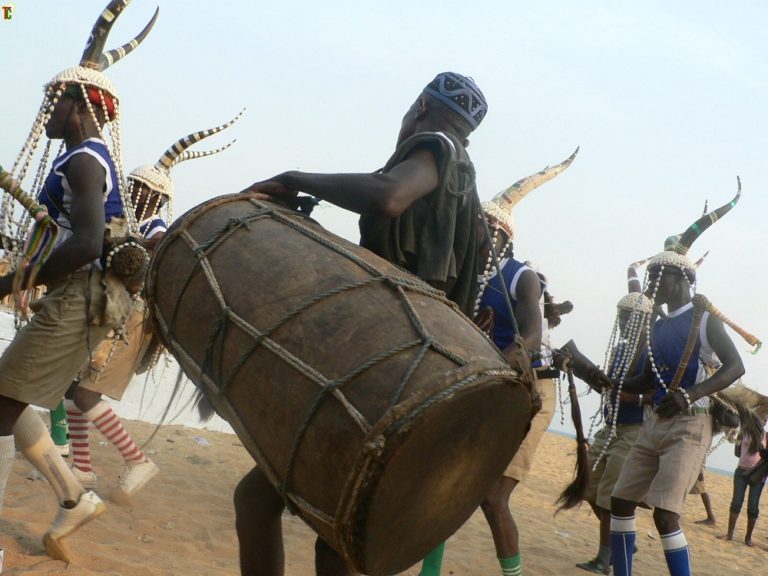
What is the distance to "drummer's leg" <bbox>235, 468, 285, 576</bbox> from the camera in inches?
101

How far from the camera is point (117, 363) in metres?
5.30

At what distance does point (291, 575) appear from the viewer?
4570 millimetres

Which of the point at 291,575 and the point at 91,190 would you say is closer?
the point at 91,190

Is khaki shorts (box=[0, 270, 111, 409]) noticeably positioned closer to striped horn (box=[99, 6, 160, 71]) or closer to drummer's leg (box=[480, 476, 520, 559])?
striped horn (box=[99, 6, 160, 71])

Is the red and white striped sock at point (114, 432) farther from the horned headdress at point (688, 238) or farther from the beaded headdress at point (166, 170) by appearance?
the horned headdress at point (688, 238)

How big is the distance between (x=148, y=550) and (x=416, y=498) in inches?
107

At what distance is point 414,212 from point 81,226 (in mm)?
1389

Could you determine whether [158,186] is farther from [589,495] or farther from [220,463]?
[589,495]

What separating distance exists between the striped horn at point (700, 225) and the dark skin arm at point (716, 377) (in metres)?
0.78

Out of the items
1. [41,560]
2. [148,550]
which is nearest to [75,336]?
[41,560]

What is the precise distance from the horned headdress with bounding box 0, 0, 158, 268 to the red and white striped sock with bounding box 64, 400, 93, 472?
1725 mm

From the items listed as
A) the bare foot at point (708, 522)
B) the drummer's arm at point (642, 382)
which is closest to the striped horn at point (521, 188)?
the drummer's arm at point (642, 382)

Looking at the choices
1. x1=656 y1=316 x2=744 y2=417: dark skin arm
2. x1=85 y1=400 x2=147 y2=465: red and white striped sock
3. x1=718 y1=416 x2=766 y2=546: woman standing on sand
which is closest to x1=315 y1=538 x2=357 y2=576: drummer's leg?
x1=85 y1=400 x2=147 y2=465: red and white striped sock

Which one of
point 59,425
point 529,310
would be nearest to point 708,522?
point 529,310
